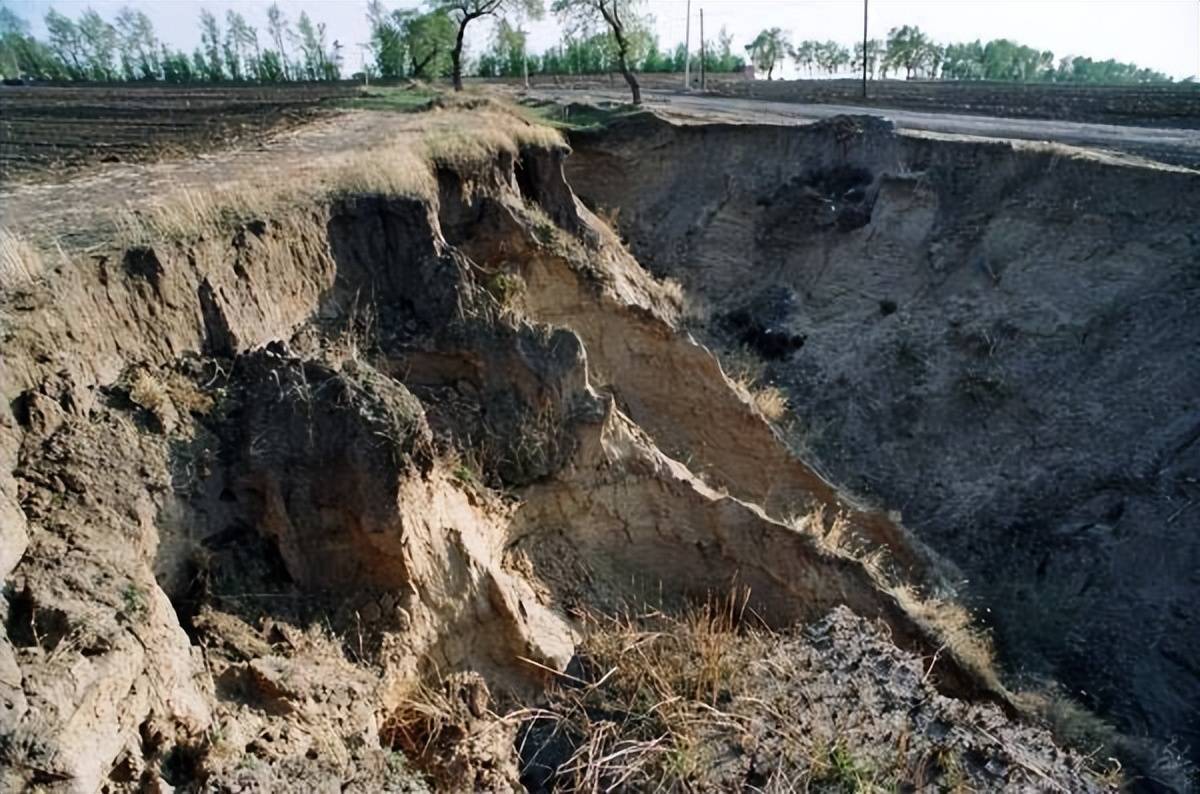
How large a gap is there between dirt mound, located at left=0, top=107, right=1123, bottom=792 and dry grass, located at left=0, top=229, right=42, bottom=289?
15 centimetres

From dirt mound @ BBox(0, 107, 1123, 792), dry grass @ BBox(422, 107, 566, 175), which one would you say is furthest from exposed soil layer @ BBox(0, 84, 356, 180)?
dirt mound @ BBox(0, 107, 1123, 792)

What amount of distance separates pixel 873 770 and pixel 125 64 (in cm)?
7822

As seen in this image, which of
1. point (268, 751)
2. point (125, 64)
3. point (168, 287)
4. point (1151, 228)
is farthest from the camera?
point (125, 64)

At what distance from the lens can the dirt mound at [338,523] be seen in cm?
407

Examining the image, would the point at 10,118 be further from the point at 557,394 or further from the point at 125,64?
the point at 125,64

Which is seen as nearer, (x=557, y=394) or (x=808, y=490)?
(x=557, y=394)

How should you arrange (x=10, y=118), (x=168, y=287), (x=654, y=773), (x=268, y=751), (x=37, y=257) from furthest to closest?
(x=10, y=118) < (x=168, y=287) < (x=37, y=257) < (x=654, y=773) < (x=268, y=751)

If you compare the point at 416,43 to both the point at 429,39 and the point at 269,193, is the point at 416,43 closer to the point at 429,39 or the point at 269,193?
the point at 429,39

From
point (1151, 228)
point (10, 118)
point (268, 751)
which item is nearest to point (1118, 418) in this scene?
point (1151, 228)

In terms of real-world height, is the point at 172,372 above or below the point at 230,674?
above

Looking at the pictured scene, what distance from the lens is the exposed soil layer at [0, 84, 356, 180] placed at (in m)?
11.7

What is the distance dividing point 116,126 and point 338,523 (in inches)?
750

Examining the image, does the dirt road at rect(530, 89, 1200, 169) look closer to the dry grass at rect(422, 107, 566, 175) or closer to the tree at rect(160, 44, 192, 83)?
the dry grass at rect(422, 107, 566, 175)

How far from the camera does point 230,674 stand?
4.63 meters
